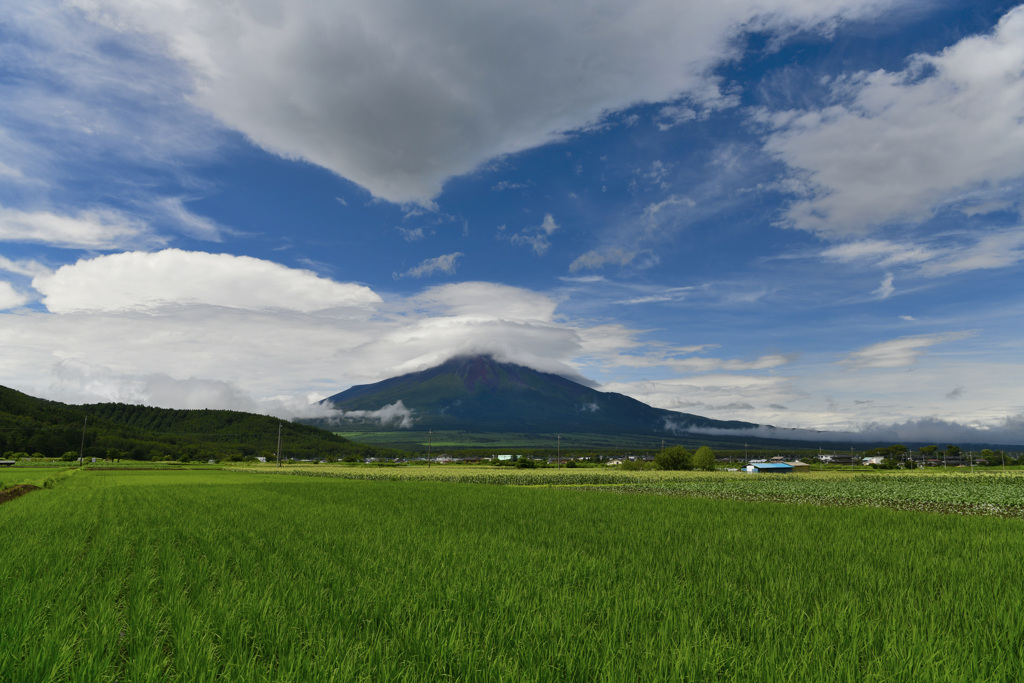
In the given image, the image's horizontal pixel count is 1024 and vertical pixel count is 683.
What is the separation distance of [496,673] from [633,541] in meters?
8.56

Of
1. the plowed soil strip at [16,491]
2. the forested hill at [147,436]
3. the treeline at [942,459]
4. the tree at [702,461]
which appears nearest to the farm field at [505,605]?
the plowed soil strip at [16,491]

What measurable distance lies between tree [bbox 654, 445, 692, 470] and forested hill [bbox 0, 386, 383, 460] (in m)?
102

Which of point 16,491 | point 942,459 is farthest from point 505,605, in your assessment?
point 942,459

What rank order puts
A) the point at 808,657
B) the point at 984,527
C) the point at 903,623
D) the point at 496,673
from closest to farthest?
the point at 496,673 → the point at 808,657 → the point at 903,623 → the point at 984,527

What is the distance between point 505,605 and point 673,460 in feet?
303

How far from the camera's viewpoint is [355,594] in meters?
7.10

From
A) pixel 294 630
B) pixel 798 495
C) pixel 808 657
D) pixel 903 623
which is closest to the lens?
pixel 808 657

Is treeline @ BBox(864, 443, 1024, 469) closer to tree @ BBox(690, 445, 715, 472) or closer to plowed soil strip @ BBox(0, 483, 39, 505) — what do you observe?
tree @ BBox(690, 445, 715, 472)

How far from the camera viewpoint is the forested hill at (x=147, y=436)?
370 feet

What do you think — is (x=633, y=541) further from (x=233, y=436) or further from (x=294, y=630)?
(x=233, y=436)

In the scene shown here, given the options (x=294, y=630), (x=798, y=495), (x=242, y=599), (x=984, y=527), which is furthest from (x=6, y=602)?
(x=798, y=495)

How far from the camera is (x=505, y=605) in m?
6.26

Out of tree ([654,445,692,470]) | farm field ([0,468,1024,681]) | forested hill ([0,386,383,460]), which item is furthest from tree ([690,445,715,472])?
forested hill ([0,386,383,460])

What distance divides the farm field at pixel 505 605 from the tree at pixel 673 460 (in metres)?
80.5
